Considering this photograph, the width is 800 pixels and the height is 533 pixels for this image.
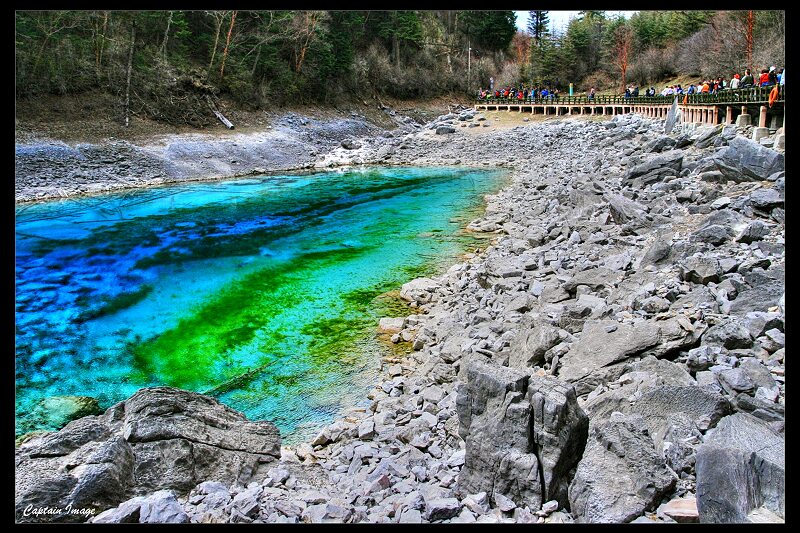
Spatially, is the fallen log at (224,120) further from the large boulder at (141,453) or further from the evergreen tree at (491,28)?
the evergreen tree at (491,28)

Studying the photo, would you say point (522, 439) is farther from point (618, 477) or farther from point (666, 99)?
point (666, 99)

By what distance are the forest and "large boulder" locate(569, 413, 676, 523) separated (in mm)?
13250

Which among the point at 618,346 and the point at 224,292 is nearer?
the point at 618,346

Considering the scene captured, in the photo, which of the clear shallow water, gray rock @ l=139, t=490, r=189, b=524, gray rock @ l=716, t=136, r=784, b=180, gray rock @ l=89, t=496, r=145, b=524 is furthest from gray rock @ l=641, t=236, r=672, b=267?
gray rock @ l=89, t=496, r=145, b=524

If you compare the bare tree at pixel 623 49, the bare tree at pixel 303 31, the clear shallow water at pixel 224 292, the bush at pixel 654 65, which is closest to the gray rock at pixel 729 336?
the clear shallow water at pixel 224 292

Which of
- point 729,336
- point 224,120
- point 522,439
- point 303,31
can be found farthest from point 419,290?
point 303,31

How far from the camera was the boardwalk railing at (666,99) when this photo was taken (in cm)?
1871

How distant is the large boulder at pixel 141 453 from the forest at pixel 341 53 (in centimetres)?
1399

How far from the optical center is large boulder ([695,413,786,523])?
12.5ft

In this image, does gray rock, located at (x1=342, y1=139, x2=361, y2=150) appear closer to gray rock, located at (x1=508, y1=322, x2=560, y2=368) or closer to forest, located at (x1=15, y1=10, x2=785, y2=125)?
forest, located at (x1=15, y1=10, x2=785, y2=125)

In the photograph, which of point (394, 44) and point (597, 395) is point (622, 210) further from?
point (394, 44)

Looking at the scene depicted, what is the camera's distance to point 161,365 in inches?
415

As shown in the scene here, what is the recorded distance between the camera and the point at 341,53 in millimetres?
58375

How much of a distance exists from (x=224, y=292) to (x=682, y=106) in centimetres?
2637
